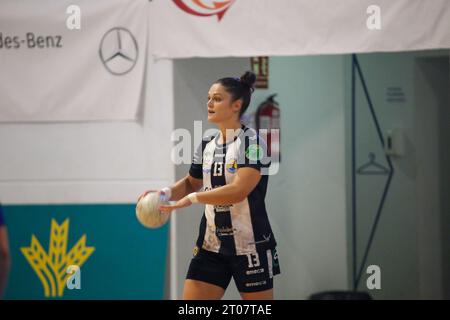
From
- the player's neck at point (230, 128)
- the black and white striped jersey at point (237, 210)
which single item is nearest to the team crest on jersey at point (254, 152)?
the black and white striped jersey at point (237, 210)

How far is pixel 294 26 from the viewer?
19.8 ft

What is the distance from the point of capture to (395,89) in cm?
787

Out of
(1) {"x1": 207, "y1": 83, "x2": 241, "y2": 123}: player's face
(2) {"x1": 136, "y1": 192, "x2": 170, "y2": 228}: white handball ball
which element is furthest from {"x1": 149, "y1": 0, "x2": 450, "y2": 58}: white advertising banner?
(2) {"x1": 136, "y1": 192, "x2": 170, "y2": 228}: white handball ball

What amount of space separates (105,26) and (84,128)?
0.86m

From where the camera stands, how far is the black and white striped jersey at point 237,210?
4695 millimetres

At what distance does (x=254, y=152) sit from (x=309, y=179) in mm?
3282

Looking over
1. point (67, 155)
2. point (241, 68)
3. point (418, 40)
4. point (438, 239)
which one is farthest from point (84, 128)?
point (438, 239)

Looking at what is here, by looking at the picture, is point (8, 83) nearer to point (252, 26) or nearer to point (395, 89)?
point (252, 26)

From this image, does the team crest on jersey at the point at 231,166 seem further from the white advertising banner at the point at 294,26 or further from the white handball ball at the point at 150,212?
the white advertising banner at the point at 294,26

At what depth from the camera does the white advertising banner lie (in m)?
5.91

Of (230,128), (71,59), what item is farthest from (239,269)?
(71,59)

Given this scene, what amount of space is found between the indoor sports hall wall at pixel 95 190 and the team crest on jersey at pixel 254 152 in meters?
1.82

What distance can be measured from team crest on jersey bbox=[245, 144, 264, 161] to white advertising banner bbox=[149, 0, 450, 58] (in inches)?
62.6

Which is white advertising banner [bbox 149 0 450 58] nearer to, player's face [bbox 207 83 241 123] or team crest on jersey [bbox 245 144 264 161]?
player's face [bbox 207 83 241 123]
